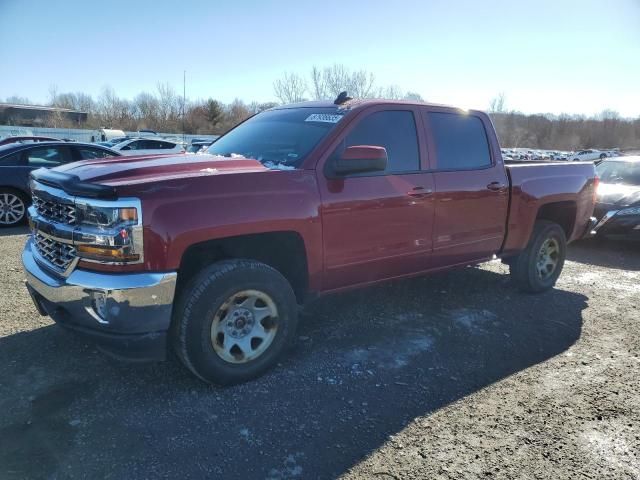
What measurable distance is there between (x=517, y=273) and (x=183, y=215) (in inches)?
159

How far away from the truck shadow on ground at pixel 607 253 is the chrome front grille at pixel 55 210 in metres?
7.17

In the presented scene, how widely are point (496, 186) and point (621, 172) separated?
20.6 ft

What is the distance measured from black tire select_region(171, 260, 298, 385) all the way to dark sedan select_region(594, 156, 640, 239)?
6.98 meters

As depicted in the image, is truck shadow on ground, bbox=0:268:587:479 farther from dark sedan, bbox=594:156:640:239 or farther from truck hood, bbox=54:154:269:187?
dark sedan, bbox=594:156:640:239

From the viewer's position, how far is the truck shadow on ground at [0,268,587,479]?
101 inches

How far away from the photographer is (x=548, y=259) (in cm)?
571

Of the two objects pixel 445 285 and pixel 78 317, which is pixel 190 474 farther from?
pixel 445 285

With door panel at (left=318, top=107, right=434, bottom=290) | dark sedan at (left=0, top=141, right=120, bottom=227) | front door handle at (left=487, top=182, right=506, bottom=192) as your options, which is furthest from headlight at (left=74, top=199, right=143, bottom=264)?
dark sedan at (left=0, top=141, right=120, bottom=227)

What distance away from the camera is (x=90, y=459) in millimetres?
2521

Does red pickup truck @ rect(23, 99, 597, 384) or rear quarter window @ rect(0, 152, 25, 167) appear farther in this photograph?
rear quarter window @ rect(0, 152, 25, 167)

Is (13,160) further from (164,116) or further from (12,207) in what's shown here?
(164,116)

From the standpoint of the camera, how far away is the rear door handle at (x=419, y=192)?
4.01 meters

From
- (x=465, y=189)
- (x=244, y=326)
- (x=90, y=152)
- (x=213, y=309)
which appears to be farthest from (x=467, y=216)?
(x=90, y=152)

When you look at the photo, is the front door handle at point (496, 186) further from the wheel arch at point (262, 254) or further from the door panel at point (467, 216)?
the wheel arch at point (262, 254)
